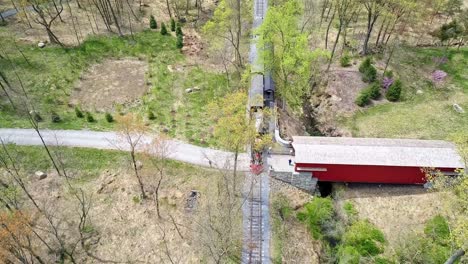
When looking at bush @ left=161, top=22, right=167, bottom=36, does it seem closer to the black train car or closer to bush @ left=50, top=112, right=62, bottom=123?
the black train car

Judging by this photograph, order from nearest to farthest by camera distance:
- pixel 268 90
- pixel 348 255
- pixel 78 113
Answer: pixel 348 255 → pixel 78 113 → pixel 268 90

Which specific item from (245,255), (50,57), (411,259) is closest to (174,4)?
(50,57)

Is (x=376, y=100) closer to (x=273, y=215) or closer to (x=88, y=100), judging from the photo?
(x=273, y=215)

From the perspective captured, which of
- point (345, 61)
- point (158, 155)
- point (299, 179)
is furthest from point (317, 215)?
point (345, 61)

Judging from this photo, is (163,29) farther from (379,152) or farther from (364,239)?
(364,239)

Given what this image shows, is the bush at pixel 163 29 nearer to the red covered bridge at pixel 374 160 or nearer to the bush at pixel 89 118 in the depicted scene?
the bush at pixel 89 118

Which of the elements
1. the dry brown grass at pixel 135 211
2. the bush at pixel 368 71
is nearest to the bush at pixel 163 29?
the dry brown grass at pixel 135 211
